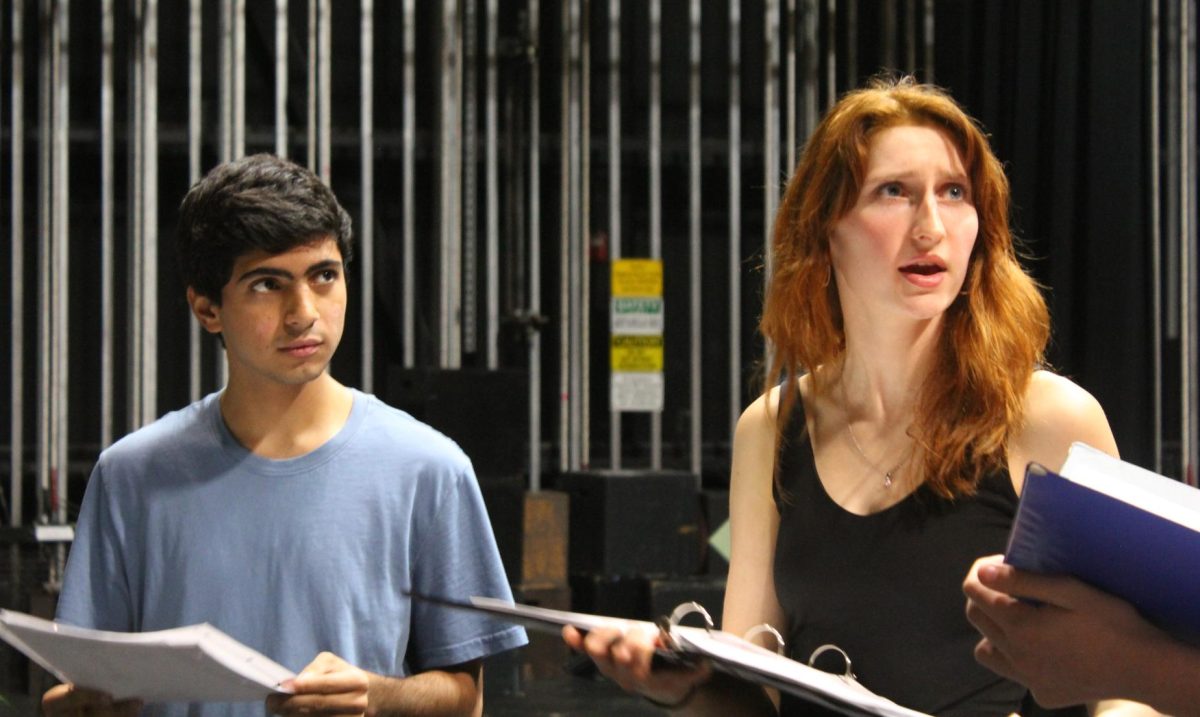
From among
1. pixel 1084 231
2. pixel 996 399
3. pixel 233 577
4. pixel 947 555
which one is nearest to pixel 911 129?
pixel 996 399

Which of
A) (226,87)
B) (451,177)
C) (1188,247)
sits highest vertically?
(226,87)

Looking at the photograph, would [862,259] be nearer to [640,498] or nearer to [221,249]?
[221,249]

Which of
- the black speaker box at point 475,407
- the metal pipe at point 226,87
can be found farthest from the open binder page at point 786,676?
the metal pipe at point 226,87

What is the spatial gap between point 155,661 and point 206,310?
0.52 metres

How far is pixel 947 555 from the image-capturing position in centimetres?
163

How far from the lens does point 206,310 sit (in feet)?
6.03

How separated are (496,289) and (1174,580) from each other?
5.33 m

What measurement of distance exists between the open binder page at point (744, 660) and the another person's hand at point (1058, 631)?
17 cm

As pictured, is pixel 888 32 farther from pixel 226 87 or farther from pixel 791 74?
pixel 226 87

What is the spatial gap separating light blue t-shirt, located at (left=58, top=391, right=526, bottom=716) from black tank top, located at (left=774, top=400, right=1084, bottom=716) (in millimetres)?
357

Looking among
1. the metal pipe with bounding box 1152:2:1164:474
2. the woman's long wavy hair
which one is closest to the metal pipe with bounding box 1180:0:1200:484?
the metal pipe with bounding box 1152:2:1164:474

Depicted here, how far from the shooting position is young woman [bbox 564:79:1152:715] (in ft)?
5.35

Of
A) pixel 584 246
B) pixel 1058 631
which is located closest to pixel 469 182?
pixel 584 246

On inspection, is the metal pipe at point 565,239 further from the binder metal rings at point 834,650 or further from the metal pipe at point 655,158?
the binder metal rings at point 834,650
